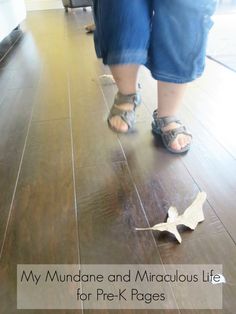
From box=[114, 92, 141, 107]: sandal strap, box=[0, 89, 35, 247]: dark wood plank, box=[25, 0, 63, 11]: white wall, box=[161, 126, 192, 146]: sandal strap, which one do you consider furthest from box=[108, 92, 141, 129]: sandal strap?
box=[25, 0, 63, 11]: white wall

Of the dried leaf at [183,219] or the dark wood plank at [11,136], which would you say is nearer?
the dried leaf at [183,219]

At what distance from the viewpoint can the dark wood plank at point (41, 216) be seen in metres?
0.56

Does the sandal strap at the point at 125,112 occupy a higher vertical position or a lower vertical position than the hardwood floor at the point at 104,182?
higher

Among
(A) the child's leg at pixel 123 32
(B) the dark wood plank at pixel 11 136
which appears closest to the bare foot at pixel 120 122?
(A) the child's leg at pixel 123 32

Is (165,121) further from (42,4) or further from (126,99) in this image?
(42,4)

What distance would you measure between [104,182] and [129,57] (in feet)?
0.99

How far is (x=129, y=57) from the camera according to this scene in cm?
74

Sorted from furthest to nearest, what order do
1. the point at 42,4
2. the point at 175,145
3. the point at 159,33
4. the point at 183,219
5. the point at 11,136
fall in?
1. the point at 42,4
2. the point at 11,136
3. the point at 175,145
4. the point at 159,33
5. the point at 183,219

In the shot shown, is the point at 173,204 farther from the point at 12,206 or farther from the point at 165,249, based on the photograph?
the point at 12,206

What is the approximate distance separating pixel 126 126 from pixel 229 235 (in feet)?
1.39

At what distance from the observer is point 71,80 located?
4.74 feet

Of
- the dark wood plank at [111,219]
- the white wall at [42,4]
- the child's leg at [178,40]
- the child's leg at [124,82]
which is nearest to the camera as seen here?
the dark wood plank at [111,219]

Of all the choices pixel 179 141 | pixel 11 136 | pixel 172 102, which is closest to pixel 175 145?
pixel 179 141

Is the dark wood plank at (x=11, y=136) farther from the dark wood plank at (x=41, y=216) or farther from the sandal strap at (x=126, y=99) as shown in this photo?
the sandal strap at (x=126, y=99)
